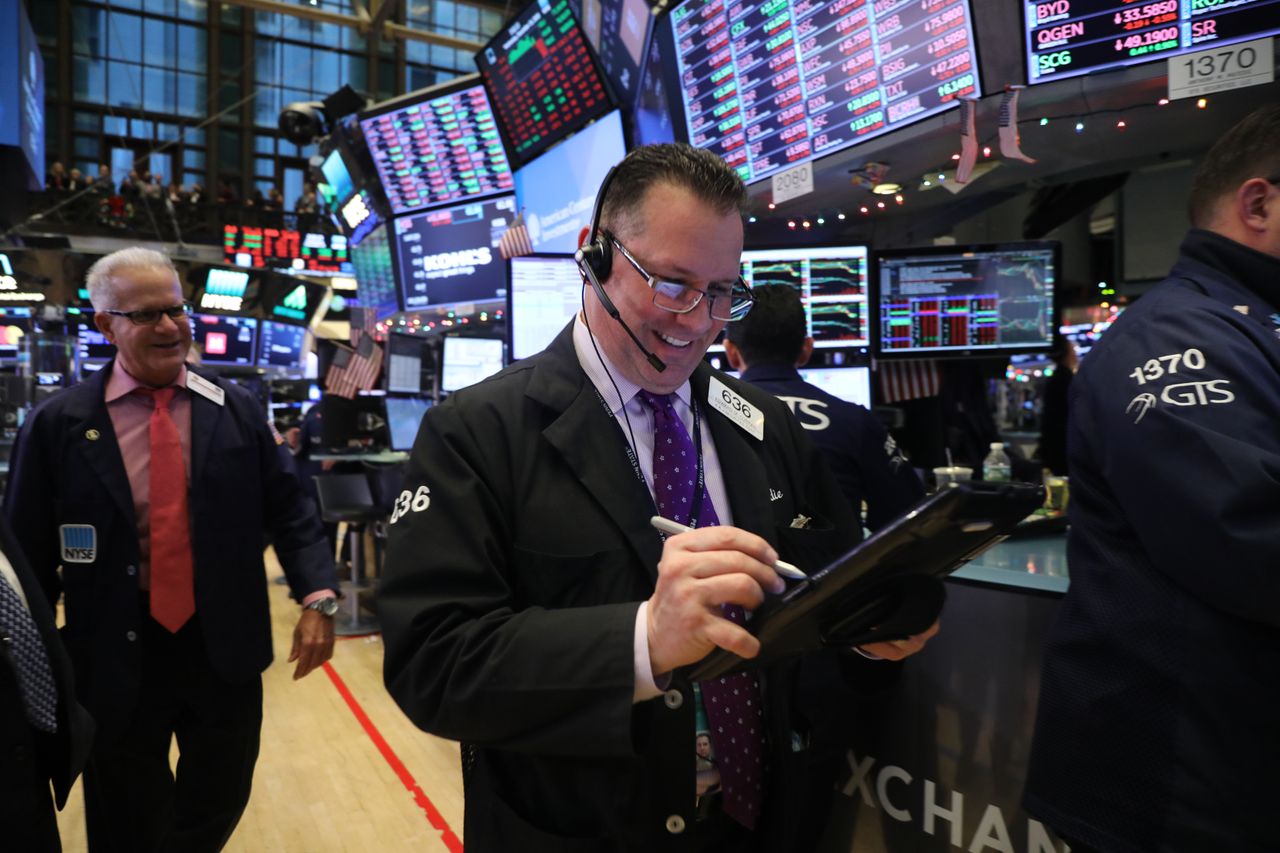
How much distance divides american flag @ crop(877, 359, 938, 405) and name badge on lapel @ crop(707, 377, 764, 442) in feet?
8.64

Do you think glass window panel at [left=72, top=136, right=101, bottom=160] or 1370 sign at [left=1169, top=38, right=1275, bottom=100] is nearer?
1370 sign at [left=1169, top=38, right=1275, bottom=100]

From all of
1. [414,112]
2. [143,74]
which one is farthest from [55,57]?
[414,112]

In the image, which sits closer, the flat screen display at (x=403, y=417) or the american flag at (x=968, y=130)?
the american flag at (x=968, y=130)

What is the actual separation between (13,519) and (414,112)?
3863 mm

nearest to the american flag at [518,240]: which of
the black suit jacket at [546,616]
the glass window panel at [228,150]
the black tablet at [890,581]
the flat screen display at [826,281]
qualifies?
the flat screen display at [826,281]

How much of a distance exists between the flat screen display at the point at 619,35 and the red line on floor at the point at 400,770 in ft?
10.3

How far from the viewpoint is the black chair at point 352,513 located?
6457mm

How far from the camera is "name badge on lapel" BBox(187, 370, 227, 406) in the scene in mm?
2613

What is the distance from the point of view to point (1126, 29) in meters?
2.46

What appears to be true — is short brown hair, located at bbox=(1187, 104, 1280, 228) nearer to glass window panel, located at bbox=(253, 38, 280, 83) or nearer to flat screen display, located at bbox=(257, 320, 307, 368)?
flat screen display, located at bbox=(257, 320, 307, 368)

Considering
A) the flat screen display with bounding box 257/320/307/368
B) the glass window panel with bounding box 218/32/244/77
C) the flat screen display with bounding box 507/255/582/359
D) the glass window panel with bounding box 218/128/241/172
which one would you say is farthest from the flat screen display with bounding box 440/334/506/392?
the glass window panel with bounding box 218/32/244/77

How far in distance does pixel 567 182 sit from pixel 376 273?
3760 mm

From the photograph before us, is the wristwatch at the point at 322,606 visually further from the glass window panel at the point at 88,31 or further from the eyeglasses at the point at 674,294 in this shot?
the glass window panel at the point at 88,31

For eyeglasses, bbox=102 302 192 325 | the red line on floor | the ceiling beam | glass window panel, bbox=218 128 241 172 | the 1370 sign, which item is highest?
glass window panel, bbox=218 128 241 172
